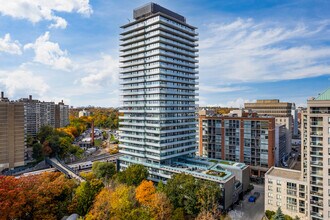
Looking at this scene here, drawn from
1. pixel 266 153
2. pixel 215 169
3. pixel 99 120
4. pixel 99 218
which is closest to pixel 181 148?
pixel 215 169

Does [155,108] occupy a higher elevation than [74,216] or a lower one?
higher

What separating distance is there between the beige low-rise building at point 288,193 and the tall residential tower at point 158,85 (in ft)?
83.4

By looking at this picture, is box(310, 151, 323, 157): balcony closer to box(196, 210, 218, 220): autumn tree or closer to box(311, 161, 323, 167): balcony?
box(311, 161, 323, 167): balcony

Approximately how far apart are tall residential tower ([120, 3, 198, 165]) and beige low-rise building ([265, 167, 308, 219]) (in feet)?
83.4

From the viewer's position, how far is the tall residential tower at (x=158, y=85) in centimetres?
6003

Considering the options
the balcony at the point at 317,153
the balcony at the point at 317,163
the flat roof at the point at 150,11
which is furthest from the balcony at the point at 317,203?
the flat roof at the point at 150,11

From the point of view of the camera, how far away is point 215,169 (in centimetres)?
5353

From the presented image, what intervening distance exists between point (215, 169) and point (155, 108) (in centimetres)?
2228

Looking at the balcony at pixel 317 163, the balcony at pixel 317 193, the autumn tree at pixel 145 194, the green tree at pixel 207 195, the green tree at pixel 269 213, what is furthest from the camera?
the green tree at pixel 269 213

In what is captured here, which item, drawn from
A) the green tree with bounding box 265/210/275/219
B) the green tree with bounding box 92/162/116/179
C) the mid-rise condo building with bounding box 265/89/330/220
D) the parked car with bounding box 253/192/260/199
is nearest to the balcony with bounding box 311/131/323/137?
the mid-rise condo building with bounding box 265/89/330/220

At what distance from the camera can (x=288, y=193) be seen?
42594mm

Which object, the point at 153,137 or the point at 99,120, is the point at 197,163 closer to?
the point at 153,137

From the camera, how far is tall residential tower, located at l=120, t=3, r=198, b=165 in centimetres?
6003

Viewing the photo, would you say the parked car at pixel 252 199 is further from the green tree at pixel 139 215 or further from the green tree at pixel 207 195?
the green tree at pixel 139 215
